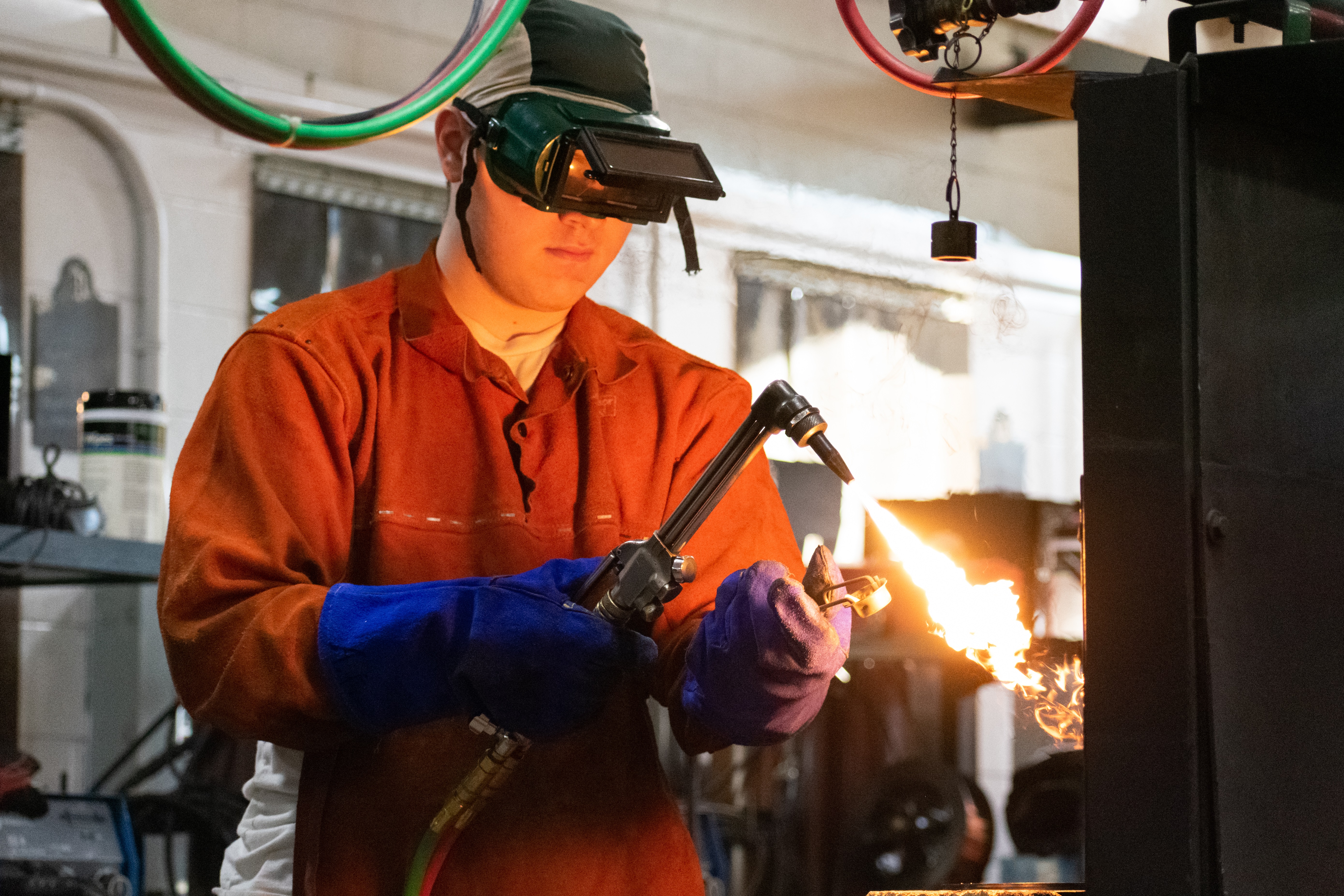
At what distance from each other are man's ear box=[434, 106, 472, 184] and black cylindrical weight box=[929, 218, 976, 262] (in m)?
0.44

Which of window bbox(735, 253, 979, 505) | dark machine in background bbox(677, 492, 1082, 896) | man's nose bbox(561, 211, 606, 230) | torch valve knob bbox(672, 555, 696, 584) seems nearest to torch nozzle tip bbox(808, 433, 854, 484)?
torch valve knob bbox(672, 555, 696, 584)

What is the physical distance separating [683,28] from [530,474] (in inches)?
88.0

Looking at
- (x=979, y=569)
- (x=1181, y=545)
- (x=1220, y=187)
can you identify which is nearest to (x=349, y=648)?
(x=1181, y=545)

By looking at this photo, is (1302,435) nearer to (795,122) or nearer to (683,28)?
(795,122)

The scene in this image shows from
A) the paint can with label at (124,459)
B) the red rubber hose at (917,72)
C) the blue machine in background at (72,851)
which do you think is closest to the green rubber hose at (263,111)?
the red rubber hose at (917,72)

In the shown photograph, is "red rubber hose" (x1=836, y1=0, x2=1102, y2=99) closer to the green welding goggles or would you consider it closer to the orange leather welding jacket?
the green welding goggles

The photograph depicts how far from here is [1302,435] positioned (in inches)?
38.8

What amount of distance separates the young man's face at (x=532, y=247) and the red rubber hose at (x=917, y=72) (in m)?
0.28

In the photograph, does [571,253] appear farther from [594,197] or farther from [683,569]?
[683,569]

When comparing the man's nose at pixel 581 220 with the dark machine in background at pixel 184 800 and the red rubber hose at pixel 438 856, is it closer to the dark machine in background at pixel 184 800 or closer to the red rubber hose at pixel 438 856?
the red rubber hose at pixel 438 856

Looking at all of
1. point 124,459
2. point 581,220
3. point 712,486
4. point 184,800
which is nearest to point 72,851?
point 184,800

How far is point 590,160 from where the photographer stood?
3.55ft

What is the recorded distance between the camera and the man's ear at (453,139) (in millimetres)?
1298

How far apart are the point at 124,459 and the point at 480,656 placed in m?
1.67
